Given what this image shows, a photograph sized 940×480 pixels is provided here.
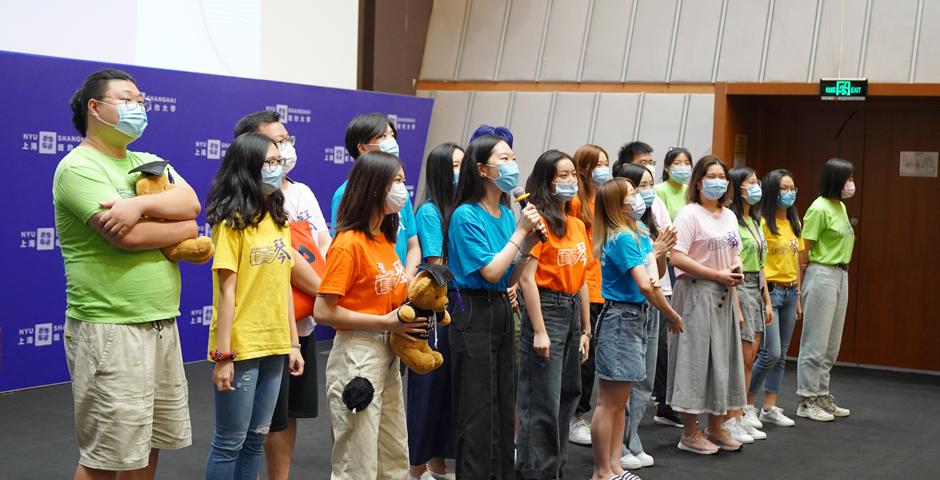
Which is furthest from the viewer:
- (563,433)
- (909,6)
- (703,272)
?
(909,6)

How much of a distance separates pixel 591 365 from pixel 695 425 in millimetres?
645

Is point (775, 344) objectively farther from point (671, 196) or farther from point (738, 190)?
point (671, 196)

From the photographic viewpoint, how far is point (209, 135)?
7316 mm

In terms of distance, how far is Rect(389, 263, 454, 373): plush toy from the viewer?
3258mm

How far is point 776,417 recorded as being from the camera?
6.30 m

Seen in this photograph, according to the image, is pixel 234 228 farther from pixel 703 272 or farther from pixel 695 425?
pixel 695 425

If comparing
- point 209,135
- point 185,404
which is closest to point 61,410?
point 209,135

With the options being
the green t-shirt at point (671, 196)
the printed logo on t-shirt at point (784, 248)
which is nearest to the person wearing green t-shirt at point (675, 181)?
the green t-shirt at point (671, 196)

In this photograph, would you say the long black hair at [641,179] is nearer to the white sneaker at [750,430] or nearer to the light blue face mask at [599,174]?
the light blue face mask at [599,174]

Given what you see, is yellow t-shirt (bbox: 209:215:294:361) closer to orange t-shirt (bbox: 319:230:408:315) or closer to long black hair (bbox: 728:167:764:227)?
orange t-shirt (bbox: 319:230:408:315)

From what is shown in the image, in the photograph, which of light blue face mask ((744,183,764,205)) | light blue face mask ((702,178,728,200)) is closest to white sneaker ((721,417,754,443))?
light blue face mask ((744,183,764,205))

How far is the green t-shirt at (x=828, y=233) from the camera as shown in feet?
21.0

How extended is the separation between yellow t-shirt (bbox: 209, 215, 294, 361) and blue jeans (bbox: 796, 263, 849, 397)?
399 centimetres

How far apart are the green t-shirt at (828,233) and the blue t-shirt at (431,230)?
2986 millimetres
